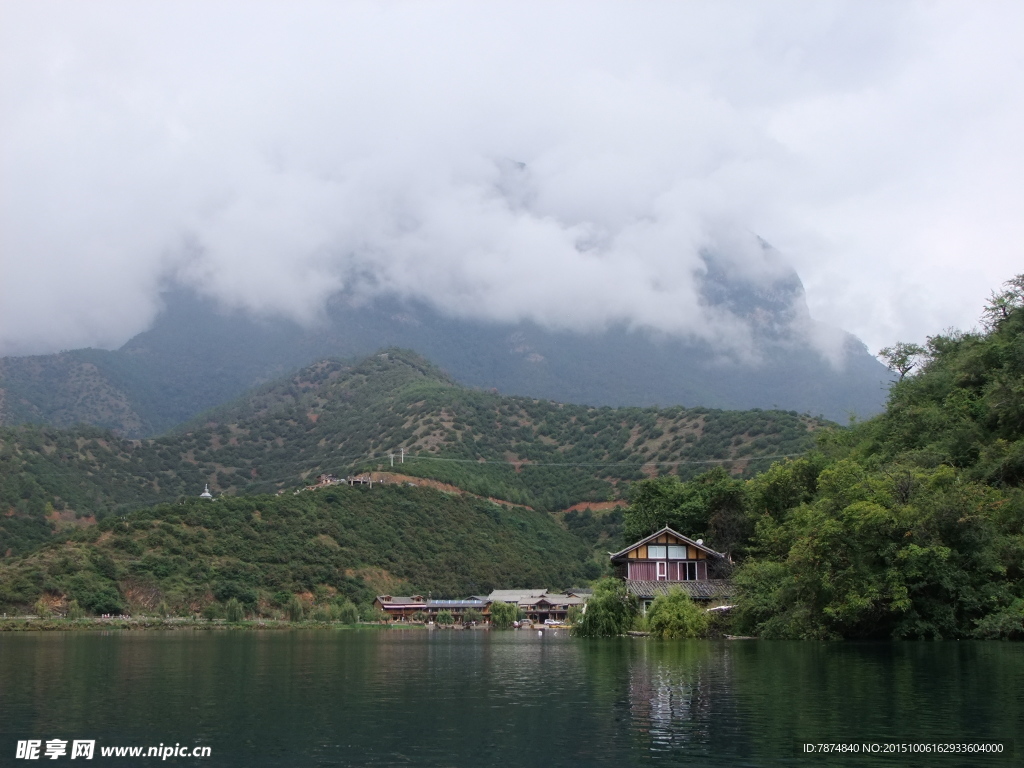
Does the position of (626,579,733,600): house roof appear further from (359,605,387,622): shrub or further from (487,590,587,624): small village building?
(487,590,587,624): small village building

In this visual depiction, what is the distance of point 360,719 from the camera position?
1945 centimetres

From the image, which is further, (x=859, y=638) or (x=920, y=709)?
(x=859, y=638)

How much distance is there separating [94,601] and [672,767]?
71314 millimetres

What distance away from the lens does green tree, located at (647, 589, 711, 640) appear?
159ft

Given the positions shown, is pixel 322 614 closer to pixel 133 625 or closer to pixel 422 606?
pixel 422 606

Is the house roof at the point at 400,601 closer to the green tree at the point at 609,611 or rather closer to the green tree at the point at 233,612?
the green tree at the point at 233,612

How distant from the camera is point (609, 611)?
53375mm

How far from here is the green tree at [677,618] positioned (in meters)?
48.6

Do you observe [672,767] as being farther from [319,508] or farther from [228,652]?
[319,508]

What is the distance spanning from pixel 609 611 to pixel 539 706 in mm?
33060

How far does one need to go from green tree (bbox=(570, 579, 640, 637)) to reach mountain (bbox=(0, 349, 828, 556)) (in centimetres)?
5699

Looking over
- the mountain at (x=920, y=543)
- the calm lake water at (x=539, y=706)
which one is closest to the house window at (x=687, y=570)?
the mountain at (x=920, y=543)

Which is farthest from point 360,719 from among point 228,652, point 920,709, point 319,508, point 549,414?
point 549,414

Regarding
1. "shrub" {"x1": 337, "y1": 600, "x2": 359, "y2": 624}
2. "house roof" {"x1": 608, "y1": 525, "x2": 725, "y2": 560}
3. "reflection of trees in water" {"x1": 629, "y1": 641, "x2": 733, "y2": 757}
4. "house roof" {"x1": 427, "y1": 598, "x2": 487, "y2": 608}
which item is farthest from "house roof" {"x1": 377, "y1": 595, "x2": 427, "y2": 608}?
"reflection of trees in water" {"x1": 629, "y1": 641, "x2": 733, "y2": 757}
